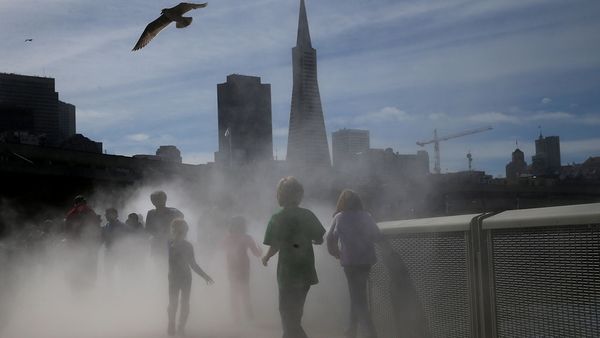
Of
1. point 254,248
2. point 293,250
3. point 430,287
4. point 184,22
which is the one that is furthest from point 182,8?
point 430,287

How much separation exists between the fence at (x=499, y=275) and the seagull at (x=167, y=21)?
13.4 feet

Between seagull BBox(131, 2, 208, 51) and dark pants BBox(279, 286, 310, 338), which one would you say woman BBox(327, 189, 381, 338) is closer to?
dark pants BBox(279, 286, 310, 338)

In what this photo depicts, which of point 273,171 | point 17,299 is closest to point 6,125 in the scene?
point 273,171

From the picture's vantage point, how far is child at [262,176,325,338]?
6.17 meters

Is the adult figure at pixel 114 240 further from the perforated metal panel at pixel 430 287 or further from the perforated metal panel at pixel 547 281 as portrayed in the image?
the perforated metal panel at pixel 547 281

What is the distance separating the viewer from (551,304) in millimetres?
4562

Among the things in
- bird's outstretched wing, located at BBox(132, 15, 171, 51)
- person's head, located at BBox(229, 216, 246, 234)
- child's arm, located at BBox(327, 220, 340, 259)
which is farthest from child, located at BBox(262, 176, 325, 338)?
bird's outstretched wing, located at BBox(132, 15, 171, 51)

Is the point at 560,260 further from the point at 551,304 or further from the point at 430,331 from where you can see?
the point at 430,331

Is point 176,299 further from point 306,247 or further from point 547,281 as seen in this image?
point 547,281

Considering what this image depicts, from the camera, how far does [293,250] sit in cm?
633

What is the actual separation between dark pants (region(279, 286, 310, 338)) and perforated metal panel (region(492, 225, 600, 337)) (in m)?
1.77

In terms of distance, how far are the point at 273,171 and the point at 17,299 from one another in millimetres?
28699

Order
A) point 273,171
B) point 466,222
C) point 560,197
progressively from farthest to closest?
point 560,197
point 273,171
point 466,222

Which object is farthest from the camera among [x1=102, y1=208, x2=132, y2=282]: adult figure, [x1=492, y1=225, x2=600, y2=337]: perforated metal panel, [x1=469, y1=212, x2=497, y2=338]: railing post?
[x1=102, y1=208, x2=132, y2=282]: adult figure
